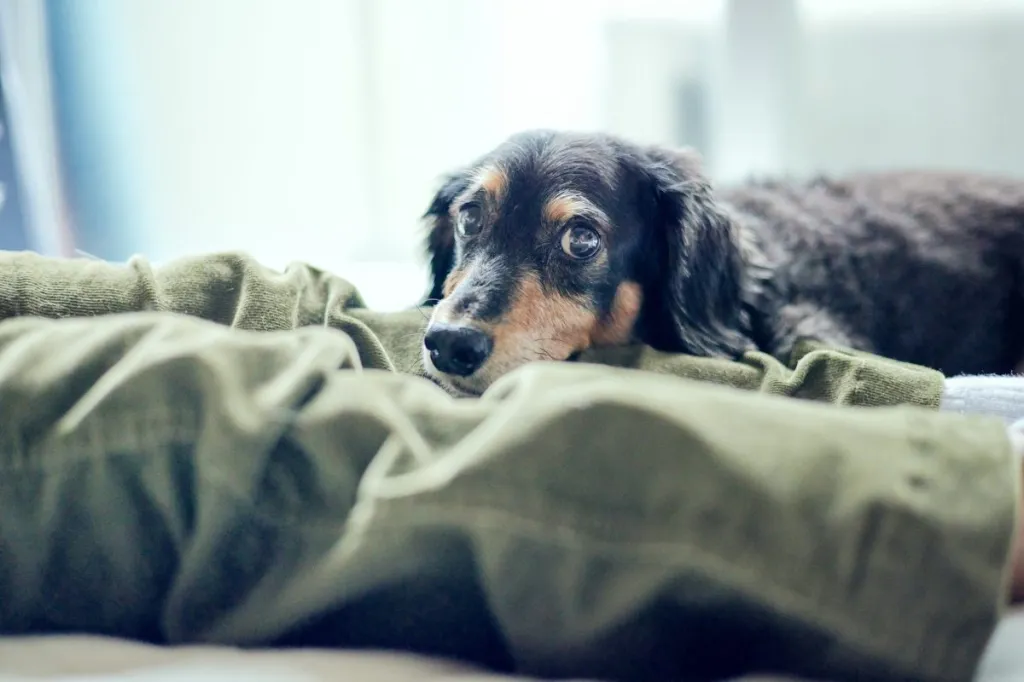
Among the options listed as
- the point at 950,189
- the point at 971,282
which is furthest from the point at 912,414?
the point at 950,189

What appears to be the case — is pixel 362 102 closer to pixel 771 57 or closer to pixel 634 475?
pixel 771 57

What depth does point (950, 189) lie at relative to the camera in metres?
1.68

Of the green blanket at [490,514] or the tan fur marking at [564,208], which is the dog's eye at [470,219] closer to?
the tan fur marking at [564,208]

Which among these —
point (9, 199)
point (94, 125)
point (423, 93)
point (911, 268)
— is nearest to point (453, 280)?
point (911, 268)

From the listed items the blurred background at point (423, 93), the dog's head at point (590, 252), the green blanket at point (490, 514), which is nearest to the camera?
the green blanket at point (490, 514)

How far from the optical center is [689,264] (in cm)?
136

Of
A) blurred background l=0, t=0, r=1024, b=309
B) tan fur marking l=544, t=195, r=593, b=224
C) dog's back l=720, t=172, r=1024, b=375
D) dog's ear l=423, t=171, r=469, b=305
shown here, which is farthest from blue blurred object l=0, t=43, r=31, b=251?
dog's back l=720, t=172, r=1024, b=375

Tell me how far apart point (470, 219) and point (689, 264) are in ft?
1.24

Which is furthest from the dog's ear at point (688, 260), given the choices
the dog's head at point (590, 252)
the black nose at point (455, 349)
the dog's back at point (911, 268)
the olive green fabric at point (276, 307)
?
the black nose at point (455, 349)

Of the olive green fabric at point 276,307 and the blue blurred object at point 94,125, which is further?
the blue blurred object at point 94,125

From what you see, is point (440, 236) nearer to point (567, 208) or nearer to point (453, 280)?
point (453, 280)

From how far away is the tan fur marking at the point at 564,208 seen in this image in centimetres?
128

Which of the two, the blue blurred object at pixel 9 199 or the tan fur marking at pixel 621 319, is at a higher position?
the blue blurred object at pixel 9 199

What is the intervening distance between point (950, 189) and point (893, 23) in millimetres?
612
